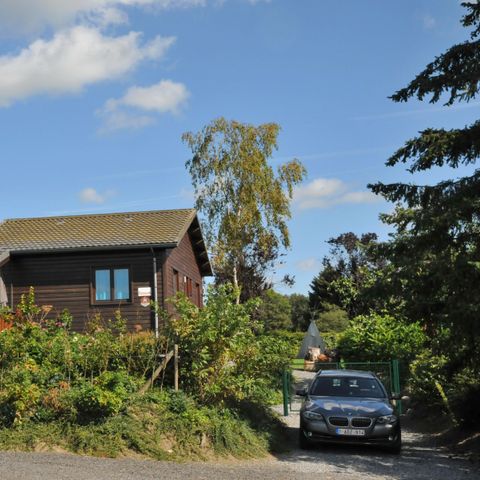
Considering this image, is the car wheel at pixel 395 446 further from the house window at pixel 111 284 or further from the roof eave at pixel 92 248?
the house window at pixel 111 284

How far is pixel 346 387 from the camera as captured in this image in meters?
13.0

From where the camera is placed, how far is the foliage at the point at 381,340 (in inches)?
919

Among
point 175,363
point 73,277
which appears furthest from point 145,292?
point 175,363

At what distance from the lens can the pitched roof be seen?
77.7 ft

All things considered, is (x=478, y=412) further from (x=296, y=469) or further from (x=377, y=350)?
(x=377, y=350)

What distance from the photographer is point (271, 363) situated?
12469mm

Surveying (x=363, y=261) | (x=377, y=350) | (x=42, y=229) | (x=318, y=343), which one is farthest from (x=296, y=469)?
(x=363, y=261)

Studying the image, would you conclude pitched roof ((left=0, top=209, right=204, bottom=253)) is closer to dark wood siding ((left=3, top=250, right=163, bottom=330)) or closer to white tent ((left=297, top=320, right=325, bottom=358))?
dark wood siding ((left=3, top=250, right=163, bottom=330))

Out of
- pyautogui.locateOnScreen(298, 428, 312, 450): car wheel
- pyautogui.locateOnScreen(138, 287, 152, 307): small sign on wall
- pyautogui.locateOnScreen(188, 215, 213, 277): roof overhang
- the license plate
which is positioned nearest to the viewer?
the license plate

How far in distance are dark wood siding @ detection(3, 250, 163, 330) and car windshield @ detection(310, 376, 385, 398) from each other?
442 inches

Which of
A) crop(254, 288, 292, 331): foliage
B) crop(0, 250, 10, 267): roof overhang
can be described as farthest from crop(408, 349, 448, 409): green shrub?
crop(254, 288, 292, 331): foliage

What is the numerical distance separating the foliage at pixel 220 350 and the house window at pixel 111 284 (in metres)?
11.9

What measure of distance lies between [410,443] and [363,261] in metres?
40.6

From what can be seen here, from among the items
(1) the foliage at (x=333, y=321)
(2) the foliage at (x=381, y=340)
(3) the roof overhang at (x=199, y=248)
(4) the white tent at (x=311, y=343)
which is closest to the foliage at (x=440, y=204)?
(2) the foliage at (x=381, y=340)
